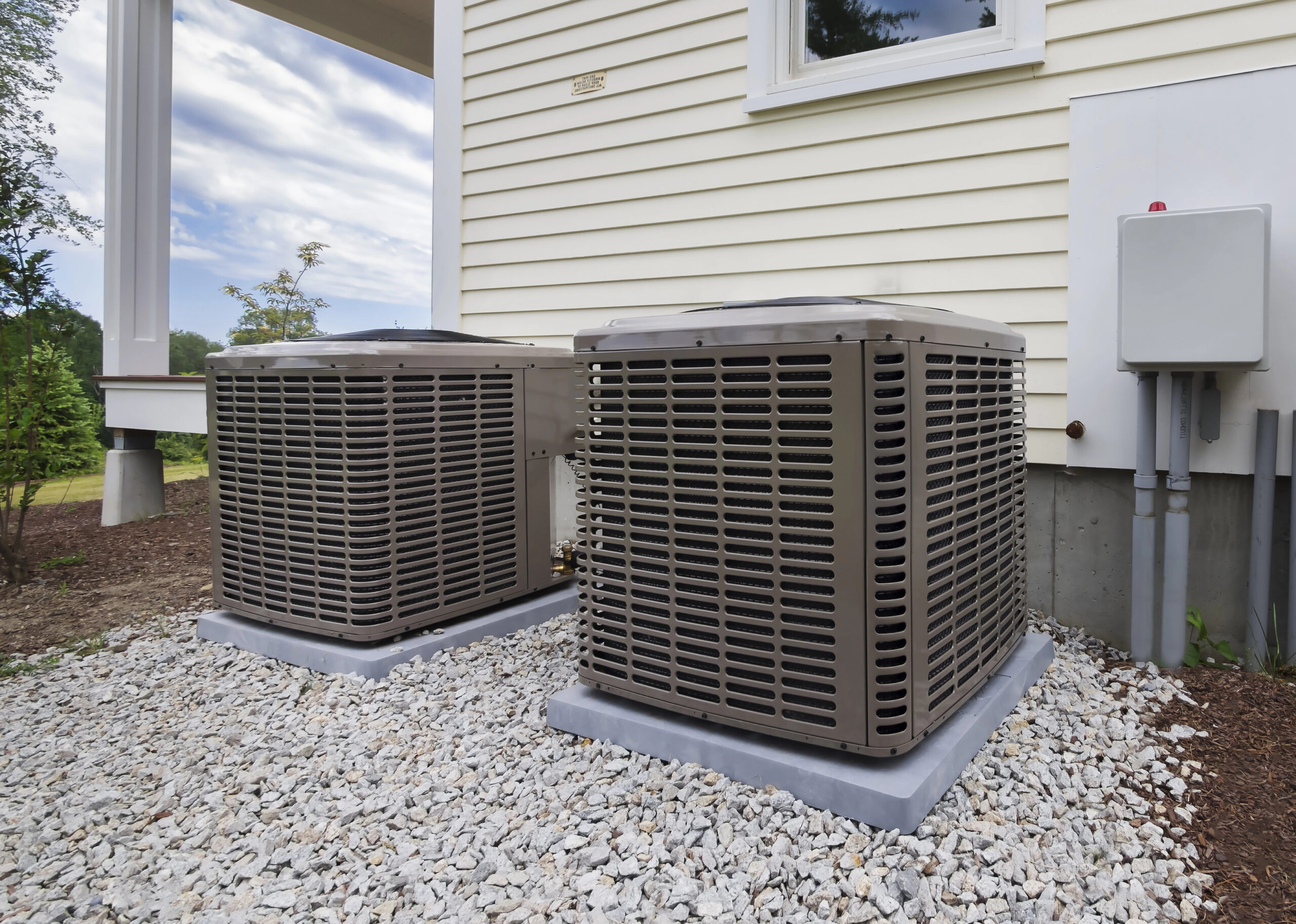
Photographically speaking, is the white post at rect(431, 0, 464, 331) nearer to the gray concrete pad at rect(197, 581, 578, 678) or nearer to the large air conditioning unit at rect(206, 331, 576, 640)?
the large air conditioning unit at rect(206, 331, 576, 640)

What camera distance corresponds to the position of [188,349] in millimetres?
9469

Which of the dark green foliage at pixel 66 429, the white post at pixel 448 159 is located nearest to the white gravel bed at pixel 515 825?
the white post at pixel 448 159

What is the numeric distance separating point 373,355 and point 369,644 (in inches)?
38.4

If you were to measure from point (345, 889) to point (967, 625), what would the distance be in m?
1.49

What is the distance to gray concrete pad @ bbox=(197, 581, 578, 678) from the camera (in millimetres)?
2316

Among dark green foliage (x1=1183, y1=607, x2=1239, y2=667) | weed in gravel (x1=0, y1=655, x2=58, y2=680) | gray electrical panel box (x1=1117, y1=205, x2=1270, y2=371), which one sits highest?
gray electrical panel box (x1=1117, y1=205, x2=1270, y2=371)

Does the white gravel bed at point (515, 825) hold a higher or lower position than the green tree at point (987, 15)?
lower

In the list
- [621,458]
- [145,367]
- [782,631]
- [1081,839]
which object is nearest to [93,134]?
[145,367]

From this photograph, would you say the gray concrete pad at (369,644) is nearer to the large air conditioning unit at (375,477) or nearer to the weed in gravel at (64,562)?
the large air conditioning unit at (375,477)

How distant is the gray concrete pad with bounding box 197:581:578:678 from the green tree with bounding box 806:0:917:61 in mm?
2550

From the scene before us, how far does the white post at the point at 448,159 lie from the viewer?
4086 millimetres

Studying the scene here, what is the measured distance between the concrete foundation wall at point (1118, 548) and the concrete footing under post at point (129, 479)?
20.3ft

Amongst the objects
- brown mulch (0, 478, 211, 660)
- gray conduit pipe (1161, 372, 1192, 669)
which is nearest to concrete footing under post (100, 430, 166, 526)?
brown mulch (0, 478, 211, 660)

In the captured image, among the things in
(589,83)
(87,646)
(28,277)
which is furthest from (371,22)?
(87,646)
